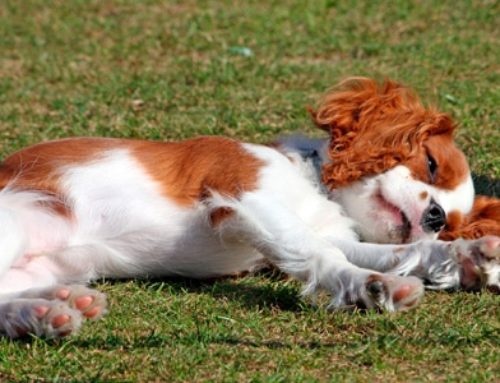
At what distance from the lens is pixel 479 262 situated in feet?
18.5

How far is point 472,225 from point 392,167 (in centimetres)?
55

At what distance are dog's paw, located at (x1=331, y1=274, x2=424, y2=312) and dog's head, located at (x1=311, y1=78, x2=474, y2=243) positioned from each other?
0.90m

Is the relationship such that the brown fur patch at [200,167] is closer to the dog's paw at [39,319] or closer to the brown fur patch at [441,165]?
the brown fur patch at [441,165]

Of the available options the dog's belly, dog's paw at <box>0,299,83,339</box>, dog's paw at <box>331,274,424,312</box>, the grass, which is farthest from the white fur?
dog's paw at <box>0,299,83,339</box>

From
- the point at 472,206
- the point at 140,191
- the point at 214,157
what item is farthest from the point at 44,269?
the point at 472,206

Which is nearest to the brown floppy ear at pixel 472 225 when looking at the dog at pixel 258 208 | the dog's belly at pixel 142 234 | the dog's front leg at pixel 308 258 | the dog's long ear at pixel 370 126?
the dog at pixel 258 208

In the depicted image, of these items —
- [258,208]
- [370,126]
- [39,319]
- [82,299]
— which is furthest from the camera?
[370,126]

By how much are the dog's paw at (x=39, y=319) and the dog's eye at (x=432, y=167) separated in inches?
83.3

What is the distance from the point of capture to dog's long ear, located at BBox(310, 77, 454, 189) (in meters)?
6.33

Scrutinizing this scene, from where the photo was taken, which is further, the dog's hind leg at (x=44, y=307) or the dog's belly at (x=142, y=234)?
the dog's belly at (x=142, y=234)

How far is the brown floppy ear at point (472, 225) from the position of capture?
20.8 feet

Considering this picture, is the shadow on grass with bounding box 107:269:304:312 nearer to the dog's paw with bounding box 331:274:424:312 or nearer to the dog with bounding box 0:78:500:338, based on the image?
the dog with bounding box 0:78:500:338

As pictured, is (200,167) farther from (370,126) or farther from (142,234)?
(370,126)

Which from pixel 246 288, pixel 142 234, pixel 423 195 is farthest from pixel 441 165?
pixel 142 234
